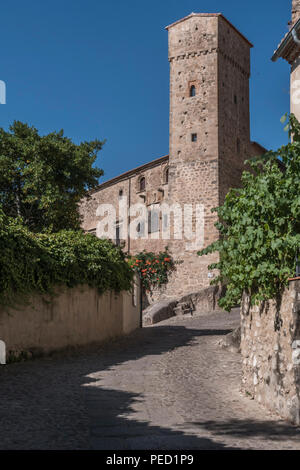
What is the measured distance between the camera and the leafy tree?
16500 millimetres

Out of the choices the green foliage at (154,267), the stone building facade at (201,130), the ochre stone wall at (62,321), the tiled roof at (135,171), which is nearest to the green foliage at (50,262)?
the ochre stone wall at (62,321)

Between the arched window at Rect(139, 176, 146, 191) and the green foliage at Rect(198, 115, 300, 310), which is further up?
the arched window at Rect(139, 176, 146, 191)

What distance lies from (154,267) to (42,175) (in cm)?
1413

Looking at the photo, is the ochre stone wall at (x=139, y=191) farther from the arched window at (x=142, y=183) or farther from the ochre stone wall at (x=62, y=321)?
the ochre stone wall at (x=62, y=321)

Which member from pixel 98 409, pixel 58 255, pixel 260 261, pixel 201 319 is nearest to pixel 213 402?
pixel 98 409

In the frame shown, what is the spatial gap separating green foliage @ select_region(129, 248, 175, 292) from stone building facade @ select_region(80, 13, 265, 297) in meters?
0.50

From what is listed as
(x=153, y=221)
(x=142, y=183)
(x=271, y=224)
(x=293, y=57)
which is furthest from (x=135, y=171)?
(x=271, y=224)

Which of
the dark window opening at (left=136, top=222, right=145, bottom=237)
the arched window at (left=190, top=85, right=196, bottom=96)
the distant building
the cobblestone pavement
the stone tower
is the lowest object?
the cobblestone pavement

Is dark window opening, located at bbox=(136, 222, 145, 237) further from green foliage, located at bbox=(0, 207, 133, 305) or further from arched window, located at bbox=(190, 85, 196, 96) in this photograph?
green foliage, located at bbox=(0, 207, 133, 305)

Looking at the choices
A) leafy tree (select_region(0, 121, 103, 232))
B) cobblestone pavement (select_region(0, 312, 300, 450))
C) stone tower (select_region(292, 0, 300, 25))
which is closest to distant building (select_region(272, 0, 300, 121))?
stone tower (select_region(292, 0, 300, 25))

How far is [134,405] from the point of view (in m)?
6.51

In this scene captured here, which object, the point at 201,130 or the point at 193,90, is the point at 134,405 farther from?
the point at 193,90
